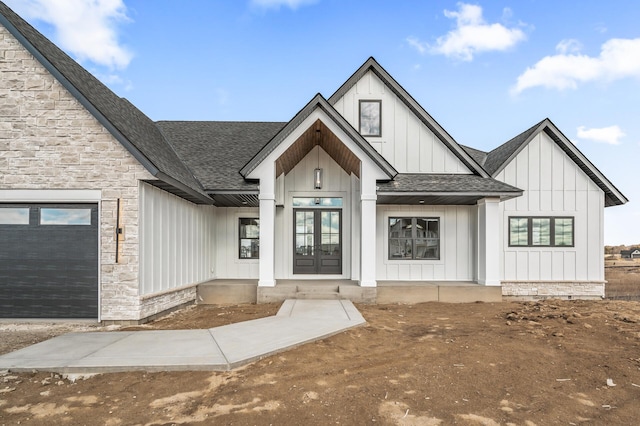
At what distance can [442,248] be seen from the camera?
38.5ft

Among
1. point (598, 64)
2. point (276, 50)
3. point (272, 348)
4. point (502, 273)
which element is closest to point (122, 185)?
point (272, 348)

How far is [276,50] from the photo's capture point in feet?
77.8

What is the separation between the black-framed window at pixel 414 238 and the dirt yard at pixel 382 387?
5.11m

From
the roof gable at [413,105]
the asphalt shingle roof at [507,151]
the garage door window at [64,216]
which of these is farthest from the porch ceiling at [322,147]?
the asphalt shingle roof at [507,151]

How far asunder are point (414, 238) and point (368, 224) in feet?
9.12

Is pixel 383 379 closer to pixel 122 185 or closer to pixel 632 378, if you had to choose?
pixel 632 378

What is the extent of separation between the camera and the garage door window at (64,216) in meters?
7.54

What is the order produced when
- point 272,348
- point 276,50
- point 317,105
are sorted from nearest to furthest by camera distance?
point 272,348
point 317,105
point 276,50

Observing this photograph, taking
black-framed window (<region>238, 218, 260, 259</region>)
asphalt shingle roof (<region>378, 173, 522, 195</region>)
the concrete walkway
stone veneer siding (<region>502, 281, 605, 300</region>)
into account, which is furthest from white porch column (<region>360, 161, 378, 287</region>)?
stone veneer siding (<region>502, 281, 605, 300</region>)

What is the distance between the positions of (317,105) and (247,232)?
5.12 meters

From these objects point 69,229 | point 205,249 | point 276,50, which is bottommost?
point 205,249

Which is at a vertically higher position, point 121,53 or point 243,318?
point 121,53

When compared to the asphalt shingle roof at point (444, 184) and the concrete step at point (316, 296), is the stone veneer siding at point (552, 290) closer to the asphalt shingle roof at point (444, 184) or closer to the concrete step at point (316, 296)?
the asphalt shingle roof at point (444, 184)

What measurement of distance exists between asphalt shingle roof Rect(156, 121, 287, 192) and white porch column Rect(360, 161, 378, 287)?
297 centimetres
